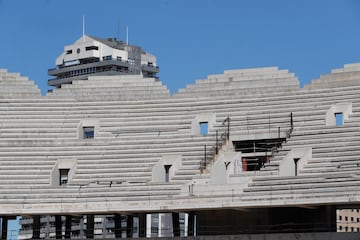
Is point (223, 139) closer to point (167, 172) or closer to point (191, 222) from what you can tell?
point (167, 172)

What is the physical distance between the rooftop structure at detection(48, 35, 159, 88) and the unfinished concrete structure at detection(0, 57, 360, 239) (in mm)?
76832

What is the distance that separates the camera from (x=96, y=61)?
124250mm

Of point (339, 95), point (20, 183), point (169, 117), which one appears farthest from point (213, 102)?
point (20, 183)

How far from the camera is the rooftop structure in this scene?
123 meters

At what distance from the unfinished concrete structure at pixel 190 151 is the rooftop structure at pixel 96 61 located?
7683 cm

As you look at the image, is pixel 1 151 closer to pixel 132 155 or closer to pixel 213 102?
pixel 132 155

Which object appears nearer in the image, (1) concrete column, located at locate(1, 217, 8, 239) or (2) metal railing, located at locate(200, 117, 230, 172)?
(2) metal railing, located at locate(200, 117, 230, 172)

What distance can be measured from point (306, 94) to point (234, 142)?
11.4ft

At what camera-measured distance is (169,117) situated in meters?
43.2

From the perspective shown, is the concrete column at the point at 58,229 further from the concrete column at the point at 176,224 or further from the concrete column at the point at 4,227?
the concrete column at the point at 176,224

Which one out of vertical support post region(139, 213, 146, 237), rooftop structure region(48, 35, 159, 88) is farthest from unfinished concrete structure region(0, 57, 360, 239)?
rooftop structure region(48, 35, 159, 88)

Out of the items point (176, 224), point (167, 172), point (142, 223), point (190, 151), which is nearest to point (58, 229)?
point (142, 223)

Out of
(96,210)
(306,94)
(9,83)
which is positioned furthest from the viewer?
(9,83)

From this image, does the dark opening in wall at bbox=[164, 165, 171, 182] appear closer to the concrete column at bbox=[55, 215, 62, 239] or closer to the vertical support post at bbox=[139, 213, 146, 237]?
the vertical support post at bbox=[139, 213, 146, 237]
